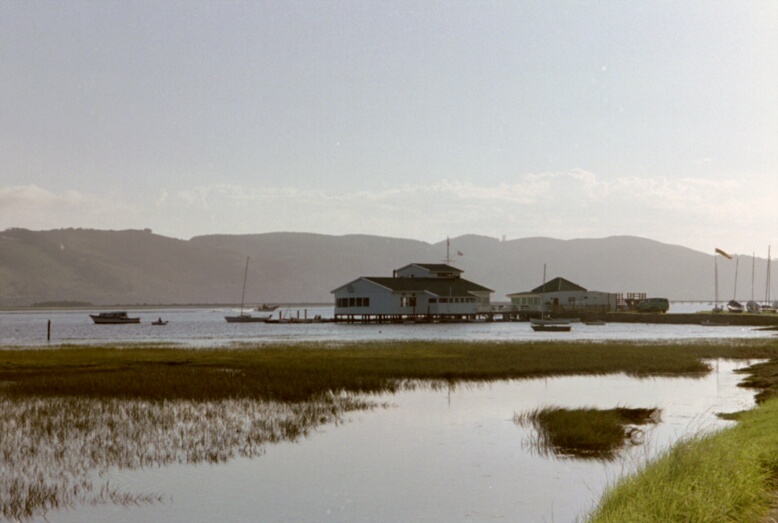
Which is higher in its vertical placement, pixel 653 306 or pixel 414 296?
pixel 414 296

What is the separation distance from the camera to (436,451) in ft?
61.7

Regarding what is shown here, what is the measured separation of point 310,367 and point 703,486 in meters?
28.7

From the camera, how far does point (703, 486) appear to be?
35.4ft

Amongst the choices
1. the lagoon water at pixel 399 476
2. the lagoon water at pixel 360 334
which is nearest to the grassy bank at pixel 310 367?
the lagoon water at pixel 399 476

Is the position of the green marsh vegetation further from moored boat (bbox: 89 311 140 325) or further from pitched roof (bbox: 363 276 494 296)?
moored boat (bbox: 89 311 140 325)

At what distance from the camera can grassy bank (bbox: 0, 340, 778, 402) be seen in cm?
2967

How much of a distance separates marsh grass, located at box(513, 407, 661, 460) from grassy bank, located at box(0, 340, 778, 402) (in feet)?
29.8

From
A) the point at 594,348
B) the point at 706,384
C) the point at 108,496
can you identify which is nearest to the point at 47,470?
the point at 108,496

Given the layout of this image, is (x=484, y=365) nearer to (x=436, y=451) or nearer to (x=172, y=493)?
(x=436, y=451)

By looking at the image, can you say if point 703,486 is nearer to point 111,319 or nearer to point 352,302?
point 352,302

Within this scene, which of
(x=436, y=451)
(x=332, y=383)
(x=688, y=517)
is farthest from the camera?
(x=332, y=383)

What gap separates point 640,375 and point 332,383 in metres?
15.4

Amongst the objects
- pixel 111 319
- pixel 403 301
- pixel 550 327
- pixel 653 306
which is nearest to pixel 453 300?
pixel 403 301

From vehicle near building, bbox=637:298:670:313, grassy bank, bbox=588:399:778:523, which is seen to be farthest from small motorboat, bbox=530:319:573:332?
grassy bank, bbox=588:399:778:523
